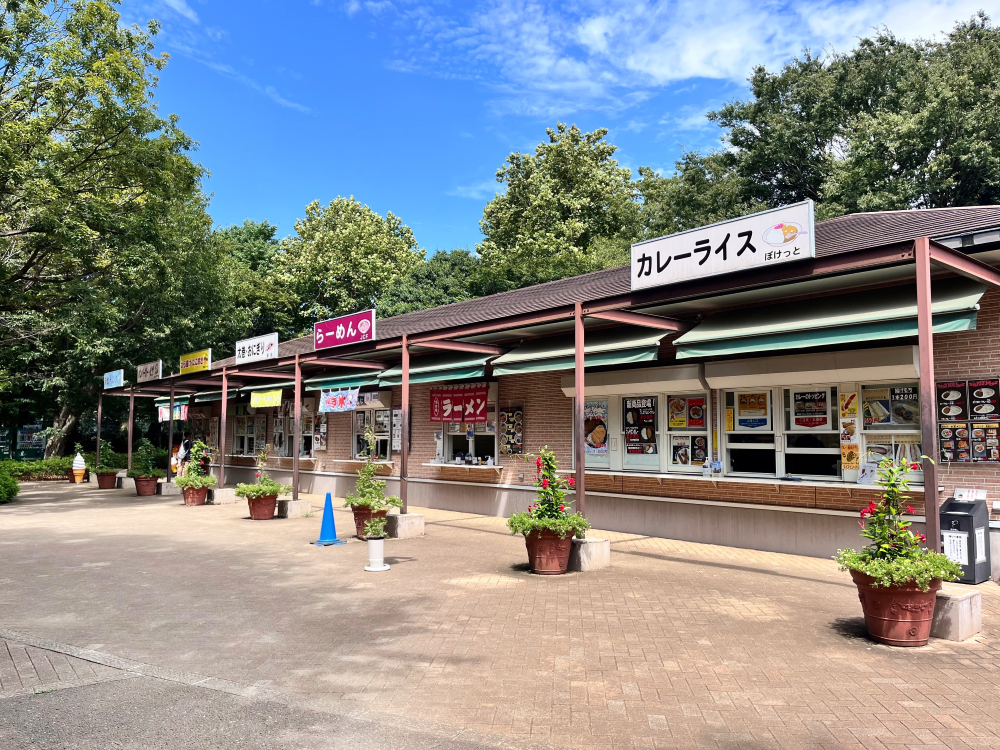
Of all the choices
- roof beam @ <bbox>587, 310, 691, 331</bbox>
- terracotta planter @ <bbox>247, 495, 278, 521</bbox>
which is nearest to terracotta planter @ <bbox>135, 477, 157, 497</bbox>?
terracotta planter @ <bbox>247, 495, 278, 521</bbox>

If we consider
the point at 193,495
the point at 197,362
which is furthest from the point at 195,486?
the point at 197,362

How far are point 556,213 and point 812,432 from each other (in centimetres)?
2761

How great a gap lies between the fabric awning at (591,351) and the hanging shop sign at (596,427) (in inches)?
56.7

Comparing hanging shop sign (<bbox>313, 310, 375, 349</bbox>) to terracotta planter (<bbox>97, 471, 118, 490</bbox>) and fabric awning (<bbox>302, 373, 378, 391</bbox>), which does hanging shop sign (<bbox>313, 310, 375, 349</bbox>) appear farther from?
terracotta planter (<bbox>97, 471, 118, 490</bbox>)

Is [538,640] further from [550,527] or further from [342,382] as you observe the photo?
[342,382]

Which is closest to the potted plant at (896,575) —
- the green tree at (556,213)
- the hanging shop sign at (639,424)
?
the hanging shop sign at (639,424)

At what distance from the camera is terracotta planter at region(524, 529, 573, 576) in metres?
8.55

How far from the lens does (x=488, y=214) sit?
130 ft

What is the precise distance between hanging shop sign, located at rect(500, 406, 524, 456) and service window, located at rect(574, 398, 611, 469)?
1.76 meters

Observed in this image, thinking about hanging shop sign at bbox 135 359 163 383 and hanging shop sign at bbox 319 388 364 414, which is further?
hanging shop sign at bbox 135 359 163 383

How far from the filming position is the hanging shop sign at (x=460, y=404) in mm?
15086

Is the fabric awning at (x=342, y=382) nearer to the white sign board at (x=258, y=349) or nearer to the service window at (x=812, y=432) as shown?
the white sign board at (x=258, y=349)

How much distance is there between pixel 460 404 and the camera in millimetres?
15594

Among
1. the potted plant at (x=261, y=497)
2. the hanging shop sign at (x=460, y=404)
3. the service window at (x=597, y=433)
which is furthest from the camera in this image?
the hanging shop sign at (x=460, y=404)
